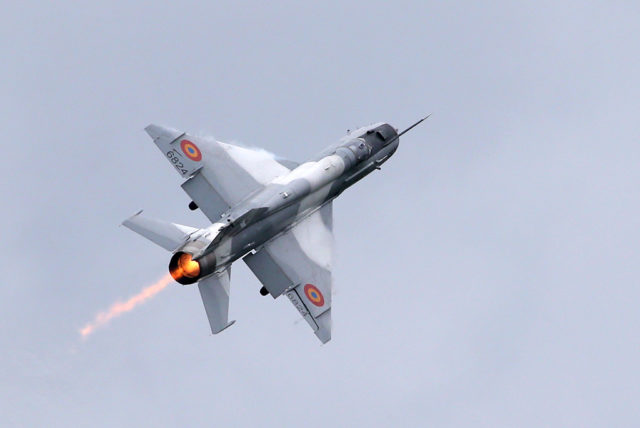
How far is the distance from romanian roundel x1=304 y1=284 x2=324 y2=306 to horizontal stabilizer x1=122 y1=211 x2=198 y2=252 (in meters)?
5.95

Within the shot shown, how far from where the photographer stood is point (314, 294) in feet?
240

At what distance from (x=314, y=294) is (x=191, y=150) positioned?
9.68 meters

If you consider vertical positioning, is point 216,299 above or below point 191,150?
below

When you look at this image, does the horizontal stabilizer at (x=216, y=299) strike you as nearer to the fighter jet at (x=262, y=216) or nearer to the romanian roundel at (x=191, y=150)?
the fighter jet at (x=262, y=216)

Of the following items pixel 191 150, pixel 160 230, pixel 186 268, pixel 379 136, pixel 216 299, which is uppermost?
pixel 191 150

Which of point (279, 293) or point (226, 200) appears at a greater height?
point (226, 200)

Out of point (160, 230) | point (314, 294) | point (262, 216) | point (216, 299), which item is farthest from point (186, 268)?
point (314, 294)

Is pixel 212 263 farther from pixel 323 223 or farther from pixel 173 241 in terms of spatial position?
pixel 323 223

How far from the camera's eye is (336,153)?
76250mm

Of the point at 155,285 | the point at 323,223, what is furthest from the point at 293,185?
the point at 155,285

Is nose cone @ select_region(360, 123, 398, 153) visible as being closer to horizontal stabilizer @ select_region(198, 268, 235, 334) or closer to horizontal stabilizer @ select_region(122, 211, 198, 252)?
horizontal stabilizer @ select_region(122, 211, 198, 252)

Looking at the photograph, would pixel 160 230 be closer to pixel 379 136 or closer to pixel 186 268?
pixel 186 268

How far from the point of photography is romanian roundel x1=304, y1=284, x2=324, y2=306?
2876 inches

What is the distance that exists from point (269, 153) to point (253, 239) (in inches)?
242
